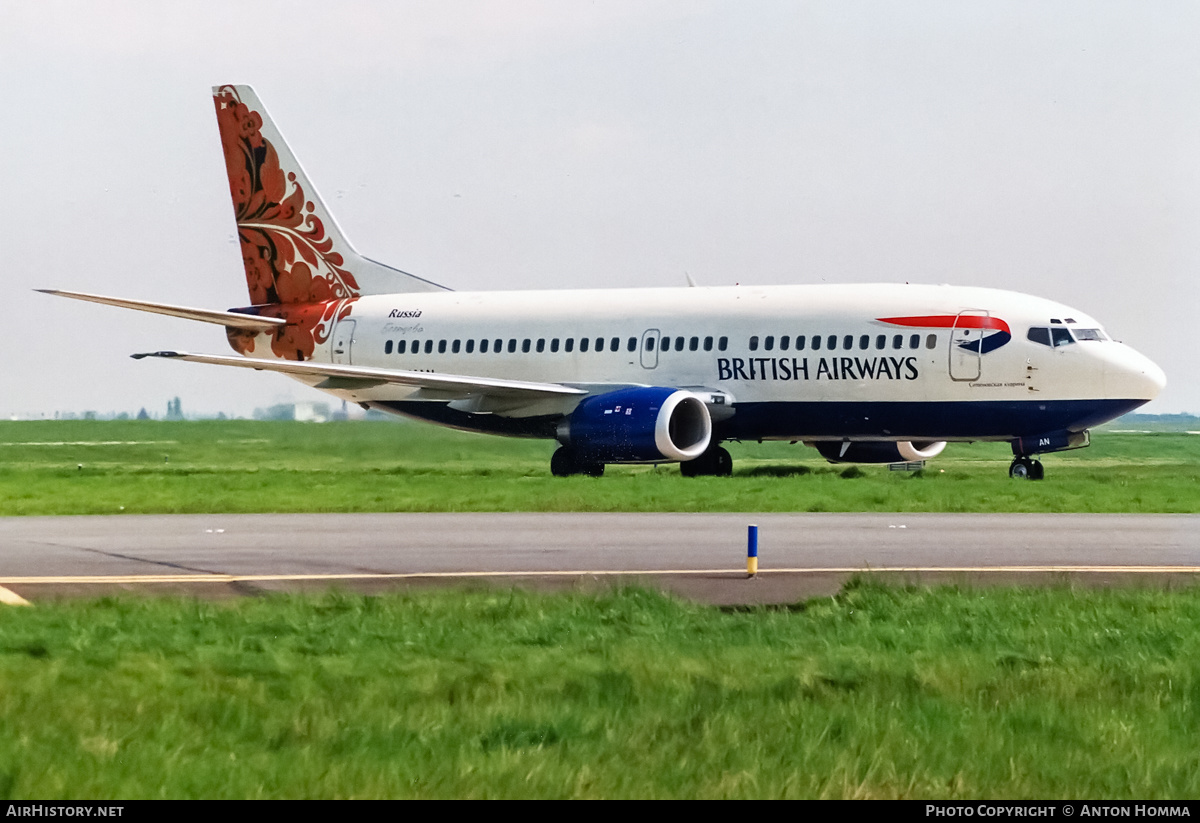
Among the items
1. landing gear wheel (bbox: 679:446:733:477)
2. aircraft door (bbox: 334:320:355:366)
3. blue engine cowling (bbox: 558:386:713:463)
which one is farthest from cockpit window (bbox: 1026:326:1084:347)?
aircraft door (bbox: 334:320:355:366)

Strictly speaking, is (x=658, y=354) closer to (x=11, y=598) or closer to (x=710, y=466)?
(x=710, y=466)

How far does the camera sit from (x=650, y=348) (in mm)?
39094

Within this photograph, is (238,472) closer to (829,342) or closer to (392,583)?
(829,342)

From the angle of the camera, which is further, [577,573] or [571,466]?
[571,466]

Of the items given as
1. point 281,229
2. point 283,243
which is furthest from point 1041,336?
point 281,229

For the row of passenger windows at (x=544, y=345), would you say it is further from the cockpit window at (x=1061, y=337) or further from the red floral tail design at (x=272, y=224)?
the cockpit window at (x=1061, y=337)

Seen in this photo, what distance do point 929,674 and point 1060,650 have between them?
1648 mm

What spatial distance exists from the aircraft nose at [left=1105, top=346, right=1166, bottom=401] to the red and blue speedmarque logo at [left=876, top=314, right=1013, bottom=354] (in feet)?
6.92

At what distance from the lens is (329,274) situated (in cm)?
4512

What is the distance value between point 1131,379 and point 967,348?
3.23 metres

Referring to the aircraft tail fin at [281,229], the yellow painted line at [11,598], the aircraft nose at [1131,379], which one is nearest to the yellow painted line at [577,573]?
the yellow painted line at [11,598]

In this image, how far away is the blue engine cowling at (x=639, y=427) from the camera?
35.3 m

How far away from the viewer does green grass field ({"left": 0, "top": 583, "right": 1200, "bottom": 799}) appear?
7.83 meters

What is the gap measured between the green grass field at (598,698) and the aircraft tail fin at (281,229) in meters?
31.4
